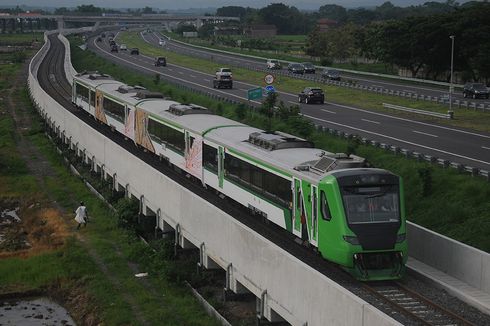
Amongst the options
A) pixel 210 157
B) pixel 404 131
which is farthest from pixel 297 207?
pixel 404 131

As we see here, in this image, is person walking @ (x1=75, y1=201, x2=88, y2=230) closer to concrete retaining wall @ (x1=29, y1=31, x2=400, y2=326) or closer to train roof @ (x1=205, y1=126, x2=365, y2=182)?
concrete retaining wall @ (x1=29, y1=31, x2=400, y2=326)

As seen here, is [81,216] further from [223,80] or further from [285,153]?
[223,80]

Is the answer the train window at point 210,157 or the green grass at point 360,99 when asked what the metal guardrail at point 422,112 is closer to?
the green grass at point 360,99

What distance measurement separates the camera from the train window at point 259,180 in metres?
23.2

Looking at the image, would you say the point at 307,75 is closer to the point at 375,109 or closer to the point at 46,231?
the point at 375,109

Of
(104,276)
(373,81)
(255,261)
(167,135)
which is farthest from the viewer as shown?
(373,81)

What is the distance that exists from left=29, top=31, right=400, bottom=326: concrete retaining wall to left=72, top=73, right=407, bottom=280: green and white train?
Result: 186cm

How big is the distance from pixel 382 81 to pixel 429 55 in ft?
21.2

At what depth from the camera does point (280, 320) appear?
19.6 m

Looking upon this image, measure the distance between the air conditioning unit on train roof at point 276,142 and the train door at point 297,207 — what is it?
10.9ft

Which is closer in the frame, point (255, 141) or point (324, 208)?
point (324, 208)

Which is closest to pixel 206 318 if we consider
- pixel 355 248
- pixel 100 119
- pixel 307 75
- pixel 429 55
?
pixel 355 248

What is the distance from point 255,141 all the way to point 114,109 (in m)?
20.5

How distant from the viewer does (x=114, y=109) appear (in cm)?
4578
